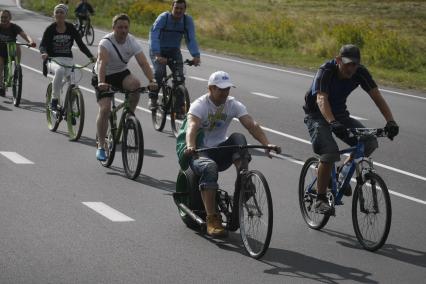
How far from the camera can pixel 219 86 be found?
9.74 metres

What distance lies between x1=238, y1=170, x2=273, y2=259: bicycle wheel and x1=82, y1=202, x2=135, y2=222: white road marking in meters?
1.55

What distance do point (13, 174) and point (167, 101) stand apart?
181 inches

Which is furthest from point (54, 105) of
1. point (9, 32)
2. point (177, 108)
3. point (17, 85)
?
point (9, 32)

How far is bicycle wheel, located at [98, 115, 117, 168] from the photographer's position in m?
13.6

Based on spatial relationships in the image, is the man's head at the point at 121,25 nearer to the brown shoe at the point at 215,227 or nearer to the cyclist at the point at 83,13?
the brown shoe at the point at 215,227

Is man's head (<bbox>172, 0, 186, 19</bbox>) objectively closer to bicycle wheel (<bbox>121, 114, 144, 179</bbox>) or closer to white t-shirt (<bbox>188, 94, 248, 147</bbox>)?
bicycle wheel (<bbox>121, 114, 144, 179</bbox>)

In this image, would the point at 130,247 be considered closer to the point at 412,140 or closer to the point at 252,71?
the point at 412,140

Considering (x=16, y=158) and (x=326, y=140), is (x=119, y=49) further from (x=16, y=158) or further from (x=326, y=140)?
(x=326, y=140)

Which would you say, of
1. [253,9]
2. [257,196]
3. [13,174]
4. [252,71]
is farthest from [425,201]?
[253,9]

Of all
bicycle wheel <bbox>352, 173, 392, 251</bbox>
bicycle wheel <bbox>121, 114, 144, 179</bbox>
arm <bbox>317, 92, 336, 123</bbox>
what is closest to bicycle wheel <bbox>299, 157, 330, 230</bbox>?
bicycle wheel <bbox>352, 173, 392, 251</bbox>

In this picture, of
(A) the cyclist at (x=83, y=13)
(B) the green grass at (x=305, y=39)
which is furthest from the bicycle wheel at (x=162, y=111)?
(A) the cyclist at (x=83, y=13)

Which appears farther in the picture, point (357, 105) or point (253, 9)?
point (253, 9)

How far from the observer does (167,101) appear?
55.9ft

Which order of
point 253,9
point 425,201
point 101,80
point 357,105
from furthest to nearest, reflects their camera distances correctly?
1. point 253,9
2. point 357,105
3. point 101,80
4. point 425,201
